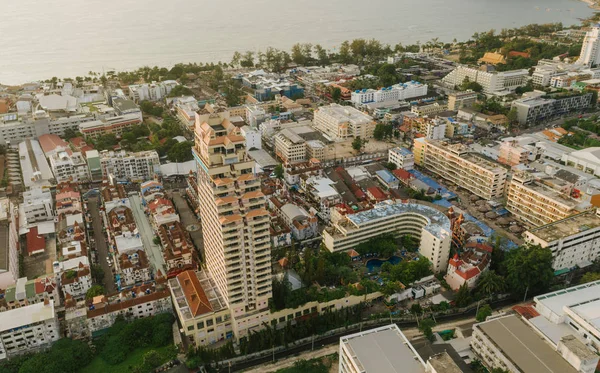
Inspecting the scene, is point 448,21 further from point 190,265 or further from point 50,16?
point 190,265

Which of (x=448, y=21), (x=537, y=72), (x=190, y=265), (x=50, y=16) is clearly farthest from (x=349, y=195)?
(x=50, y=16)

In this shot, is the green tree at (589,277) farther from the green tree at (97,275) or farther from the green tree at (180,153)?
the green tree at (180,153)

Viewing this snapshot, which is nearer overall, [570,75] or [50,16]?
[570,75]

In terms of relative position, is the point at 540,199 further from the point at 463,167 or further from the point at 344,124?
the point at 344,124

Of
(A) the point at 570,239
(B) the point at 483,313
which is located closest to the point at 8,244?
(B) the point at 483,313

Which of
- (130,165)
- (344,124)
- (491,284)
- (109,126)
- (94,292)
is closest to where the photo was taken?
(491,284)

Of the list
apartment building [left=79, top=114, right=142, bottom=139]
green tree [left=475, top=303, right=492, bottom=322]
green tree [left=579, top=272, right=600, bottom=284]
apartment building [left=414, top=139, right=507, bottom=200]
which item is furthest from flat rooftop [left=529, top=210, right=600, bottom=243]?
apartment building [left=79, top=114, right=142, bottom=139]

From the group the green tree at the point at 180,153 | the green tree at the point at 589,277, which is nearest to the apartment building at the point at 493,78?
the green tree at the point at 589,277
